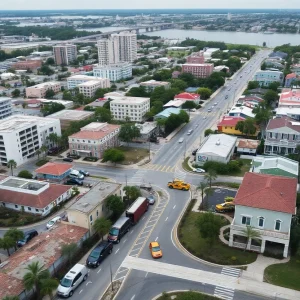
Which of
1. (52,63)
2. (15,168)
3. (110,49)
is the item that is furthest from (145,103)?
(52,63)

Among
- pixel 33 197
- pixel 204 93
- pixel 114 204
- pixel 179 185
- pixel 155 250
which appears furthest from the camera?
pixel 204 93

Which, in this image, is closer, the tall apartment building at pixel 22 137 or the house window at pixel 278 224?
the house window at pixel 278 224

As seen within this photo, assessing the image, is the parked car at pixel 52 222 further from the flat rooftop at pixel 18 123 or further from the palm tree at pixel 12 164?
the flat rooftop at pixel 18 123

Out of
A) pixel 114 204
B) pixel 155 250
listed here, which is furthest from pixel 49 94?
pixel 155 250

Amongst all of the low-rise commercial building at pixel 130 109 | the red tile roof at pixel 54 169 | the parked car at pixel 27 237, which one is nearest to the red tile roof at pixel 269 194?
the parked car at pixel 27 237

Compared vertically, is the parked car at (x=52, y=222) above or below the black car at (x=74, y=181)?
above

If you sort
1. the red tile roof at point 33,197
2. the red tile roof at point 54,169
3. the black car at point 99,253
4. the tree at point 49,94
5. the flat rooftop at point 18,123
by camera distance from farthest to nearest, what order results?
the tree at point 49,94 → the flat rooftop at point 18,123 → the red tile roof at point 54,169 → the red tile roof at point 33,197 → the black car at point 99,253

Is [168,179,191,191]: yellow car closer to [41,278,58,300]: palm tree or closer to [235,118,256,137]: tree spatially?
[41,278,58,300]: palm tree

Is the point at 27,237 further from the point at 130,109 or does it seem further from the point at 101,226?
the point at 130,109
